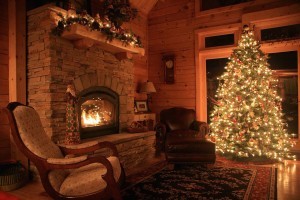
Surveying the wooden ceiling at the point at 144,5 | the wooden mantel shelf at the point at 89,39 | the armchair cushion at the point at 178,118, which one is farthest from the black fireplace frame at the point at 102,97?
the wooden ceiling at the point at 144,5

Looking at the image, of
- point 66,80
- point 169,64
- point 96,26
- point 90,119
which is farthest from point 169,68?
point 66,80

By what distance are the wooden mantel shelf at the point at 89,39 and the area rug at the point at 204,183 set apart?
2.06 metres

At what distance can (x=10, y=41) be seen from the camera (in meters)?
3.15

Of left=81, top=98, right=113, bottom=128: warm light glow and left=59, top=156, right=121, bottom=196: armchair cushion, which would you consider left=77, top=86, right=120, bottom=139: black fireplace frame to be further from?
left=59, top=156, right=121, bottom=196: armchair cushion

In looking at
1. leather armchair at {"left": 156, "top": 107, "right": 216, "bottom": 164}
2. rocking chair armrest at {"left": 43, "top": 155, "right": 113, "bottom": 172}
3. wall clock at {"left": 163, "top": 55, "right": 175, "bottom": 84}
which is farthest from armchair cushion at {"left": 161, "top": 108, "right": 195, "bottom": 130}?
rocking chair armrest at {"left": 43, "top": 155, "right": 113, "bottom": 172}

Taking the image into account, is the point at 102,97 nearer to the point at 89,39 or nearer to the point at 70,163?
the point at 89,39

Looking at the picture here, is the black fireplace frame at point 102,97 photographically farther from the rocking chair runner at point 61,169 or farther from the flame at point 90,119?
the rocking chair runner at point 61,169

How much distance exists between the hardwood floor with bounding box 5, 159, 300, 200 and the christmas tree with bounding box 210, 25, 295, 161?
55cm

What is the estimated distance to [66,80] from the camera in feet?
11.0

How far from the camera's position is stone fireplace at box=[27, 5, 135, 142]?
3.13 m

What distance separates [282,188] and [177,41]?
4179 millimetres

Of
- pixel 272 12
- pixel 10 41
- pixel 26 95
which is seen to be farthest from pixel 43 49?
pixel 272 12

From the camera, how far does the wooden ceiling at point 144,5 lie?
5800mm

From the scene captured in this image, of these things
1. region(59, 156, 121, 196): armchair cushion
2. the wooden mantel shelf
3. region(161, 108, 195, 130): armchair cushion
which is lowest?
region(59, 156, 121, 196): armchair cushion
